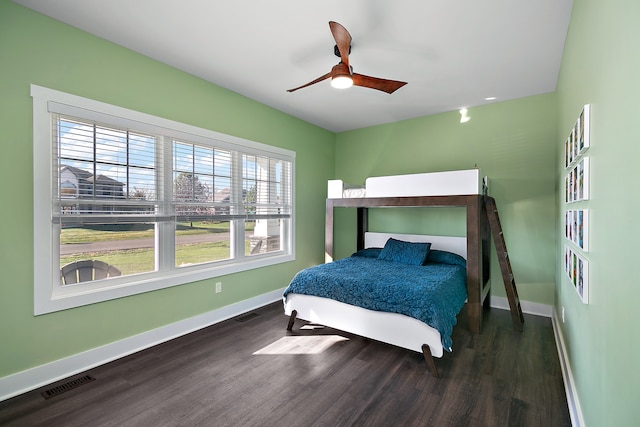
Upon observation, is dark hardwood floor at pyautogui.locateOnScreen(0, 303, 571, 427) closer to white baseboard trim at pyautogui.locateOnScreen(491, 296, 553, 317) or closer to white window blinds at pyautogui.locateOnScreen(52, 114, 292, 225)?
white baseboard trim at pyautogui.locateOnScreen(491, 296, 553, 317)

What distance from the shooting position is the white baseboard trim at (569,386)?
5.78 feet

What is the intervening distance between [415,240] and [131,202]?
140 inches

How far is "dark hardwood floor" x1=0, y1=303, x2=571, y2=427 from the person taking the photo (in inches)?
74.4

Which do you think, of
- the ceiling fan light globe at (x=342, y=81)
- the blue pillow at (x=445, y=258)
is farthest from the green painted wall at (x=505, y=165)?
the ceiling fan light globe at (x=342, y=81)

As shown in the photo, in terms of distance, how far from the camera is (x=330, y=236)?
4141 mm

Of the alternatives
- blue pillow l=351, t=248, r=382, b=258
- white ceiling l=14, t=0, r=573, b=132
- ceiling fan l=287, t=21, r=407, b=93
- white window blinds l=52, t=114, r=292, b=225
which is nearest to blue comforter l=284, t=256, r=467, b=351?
blue pillow l=351, t=248, r=382, b=258

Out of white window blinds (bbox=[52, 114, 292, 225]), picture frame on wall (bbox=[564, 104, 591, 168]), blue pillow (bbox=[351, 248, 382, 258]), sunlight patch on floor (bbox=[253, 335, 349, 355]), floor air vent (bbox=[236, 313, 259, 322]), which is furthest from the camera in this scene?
blue pillow (bbox=[351, 248, 382, 258])

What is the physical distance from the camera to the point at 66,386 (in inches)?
86.8

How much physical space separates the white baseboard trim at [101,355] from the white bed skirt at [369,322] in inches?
36.5

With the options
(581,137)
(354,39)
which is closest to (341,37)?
(354,39)

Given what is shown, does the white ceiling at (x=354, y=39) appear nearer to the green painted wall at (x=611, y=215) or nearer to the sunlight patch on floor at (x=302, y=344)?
A: the green painted wall at (x=611, y=215)

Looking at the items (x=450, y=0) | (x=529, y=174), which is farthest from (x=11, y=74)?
(x=529, y=174)

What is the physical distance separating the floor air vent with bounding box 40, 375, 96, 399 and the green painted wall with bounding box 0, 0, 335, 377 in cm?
22

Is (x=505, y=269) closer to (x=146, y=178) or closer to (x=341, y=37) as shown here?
(x=341, y=37)
